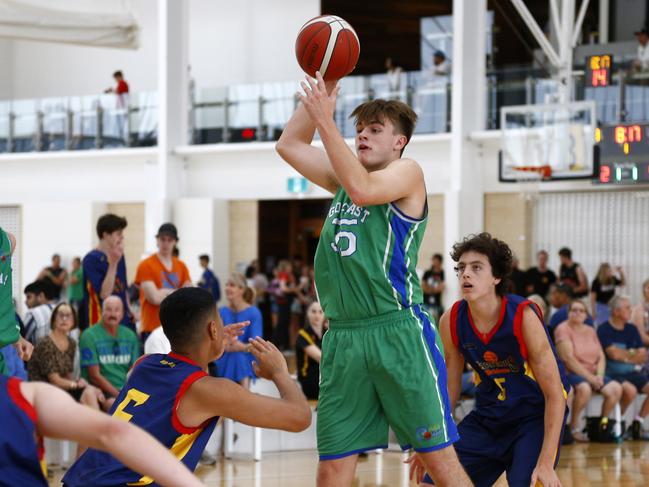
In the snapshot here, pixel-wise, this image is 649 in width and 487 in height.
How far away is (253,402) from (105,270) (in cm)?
533

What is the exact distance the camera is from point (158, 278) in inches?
363

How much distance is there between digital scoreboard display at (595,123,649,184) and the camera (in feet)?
45.1

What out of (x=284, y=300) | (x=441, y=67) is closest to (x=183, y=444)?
(x=284, y=300)

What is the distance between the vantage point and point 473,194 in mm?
18031

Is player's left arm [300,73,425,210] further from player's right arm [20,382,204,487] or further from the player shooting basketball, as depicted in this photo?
player's right arm [20,382,204,487]

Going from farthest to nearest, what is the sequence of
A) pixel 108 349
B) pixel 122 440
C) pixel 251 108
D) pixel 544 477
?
pixel 251 108 < pixel 108 349 < pixel 544 477 < pixel 122 440

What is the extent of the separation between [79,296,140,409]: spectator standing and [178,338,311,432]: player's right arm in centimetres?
516

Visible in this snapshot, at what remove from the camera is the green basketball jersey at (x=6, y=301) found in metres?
4.95

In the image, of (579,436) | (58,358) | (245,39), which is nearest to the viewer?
(58,358)

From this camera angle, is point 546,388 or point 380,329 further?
point 546,388

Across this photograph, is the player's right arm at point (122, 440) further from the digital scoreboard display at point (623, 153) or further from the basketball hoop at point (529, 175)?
the basketball hoop at point (529, 175)

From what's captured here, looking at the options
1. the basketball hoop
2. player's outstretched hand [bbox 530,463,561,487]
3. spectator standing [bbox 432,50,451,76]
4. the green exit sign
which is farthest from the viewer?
the green exit sign

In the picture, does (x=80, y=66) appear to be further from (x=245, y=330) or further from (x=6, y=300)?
(x=6, y=300)

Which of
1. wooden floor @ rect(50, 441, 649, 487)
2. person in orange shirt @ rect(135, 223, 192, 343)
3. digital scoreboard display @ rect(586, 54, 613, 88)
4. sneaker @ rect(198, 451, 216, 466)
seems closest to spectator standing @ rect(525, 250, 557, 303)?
digital scoreboard display @ rect(586, 54, 613, 88)
